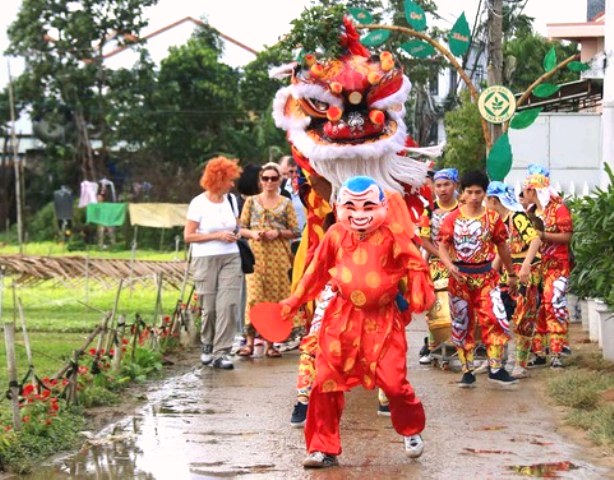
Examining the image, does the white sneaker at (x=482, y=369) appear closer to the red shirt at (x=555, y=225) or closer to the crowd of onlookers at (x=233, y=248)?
the red shirt at (x=555, y=225)

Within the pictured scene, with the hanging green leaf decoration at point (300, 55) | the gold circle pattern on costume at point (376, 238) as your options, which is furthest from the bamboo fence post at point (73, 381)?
the hanging green leaf decoration at point (300, 55)

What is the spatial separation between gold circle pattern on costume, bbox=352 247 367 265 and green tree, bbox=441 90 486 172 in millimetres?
16640

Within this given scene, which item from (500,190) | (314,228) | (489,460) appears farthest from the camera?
(500,190)

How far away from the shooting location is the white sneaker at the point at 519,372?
10977 mm

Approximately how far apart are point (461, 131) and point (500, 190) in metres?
13.2

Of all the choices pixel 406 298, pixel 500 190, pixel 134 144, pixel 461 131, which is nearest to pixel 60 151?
pixel 134 144

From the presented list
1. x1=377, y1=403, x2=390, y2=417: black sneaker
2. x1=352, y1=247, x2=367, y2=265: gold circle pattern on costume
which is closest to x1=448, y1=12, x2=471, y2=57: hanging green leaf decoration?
x1=377, y1=403, x2=390, y2=417: black sneaker

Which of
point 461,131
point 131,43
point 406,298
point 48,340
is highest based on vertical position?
Answer: point 131,43

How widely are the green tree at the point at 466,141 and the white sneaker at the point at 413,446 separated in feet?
55.5

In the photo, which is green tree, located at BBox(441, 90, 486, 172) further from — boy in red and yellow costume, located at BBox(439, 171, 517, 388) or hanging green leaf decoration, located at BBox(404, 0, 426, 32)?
boy in red and yellow costume, located at BBox(439, 171, 517, 388)

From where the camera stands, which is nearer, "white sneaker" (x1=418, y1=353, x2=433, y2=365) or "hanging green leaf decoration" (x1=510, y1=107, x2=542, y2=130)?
"white sneaker" (x1=418, y1=353, x2=433, y2=365)

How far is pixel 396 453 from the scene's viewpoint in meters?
7.67

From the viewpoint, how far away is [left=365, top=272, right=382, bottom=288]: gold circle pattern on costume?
7.49 m

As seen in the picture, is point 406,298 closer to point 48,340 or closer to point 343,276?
point 343,276
